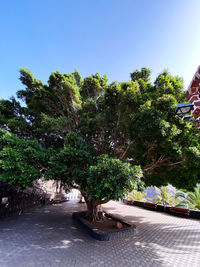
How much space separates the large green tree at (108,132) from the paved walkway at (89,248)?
6.97 feet

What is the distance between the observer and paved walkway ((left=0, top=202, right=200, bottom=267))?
4.81 m

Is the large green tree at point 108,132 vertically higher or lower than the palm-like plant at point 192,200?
higher

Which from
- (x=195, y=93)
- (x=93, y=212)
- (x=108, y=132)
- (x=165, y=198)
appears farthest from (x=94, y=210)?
(x=165, y=198)

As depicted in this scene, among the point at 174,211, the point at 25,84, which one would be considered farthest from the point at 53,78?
the point at 174,211

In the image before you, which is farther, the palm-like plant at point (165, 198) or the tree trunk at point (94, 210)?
the palm-like plant at point (165, 198)

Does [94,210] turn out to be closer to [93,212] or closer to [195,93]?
[93,212]

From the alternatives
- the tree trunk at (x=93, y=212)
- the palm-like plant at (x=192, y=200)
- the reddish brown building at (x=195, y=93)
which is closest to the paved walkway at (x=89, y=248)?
the tree trunk at (x=93, y=212)

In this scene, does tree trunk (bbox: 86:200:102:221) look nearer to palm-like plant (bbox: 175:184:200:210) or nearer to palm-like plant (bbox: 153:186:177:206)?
palm-like plant (bbox: 153:186:177:206)

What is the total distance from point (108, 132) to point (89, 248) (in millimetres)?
6616

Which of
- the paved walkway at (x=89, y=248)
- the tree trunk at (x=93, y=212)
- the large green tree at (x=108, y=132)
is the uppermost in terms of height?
the large green tree at (x=108, y=132)

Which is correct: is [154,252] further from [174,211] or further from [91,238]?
[174,211]

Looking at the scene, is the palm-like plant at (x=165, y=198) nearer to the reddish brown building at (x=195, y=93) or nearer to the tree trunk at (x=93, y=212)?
the tree trunk at (x=93, y=212)

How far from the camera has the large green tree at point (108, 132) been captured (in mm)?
5812

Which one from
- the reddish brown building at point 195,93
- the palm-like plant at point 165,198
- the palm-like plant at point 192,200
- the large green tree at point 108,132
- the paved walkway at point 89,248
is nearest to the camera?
the paved walkway at point 89,248
